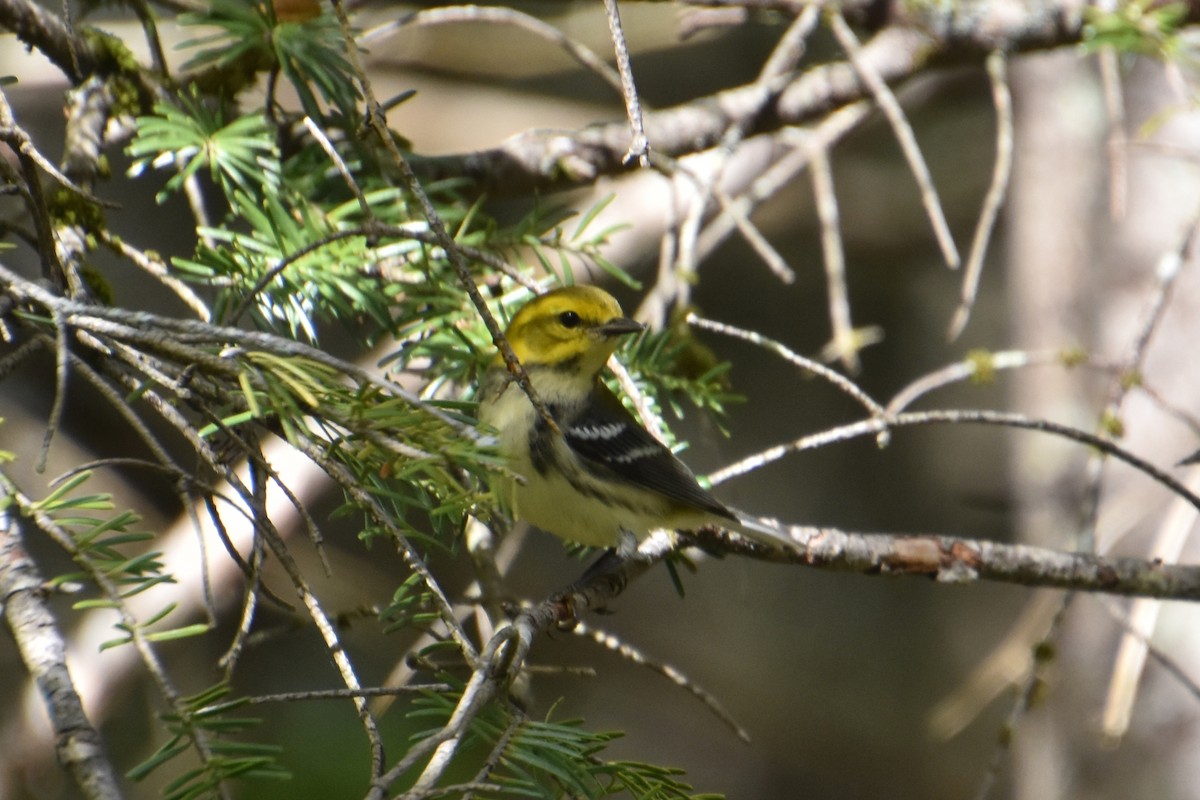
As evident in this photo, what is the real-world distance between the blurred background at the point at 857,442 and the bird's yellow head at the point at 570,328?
1.20 metres

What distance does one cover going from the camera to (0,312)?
1093 millimetres

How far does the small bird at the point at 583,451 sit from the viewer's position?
1.96m

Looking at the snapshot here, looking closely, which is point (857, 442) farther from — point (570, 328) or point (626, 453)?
point (570, 328)

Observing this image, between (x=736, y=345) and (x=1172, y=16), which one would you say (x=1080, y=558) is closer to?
(x=1172, y=16)

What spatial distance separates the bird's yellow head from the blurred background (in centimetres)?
120

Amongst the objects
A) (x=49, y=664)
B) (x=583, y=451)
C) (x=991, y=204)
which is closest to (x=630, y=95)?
(x=49, y=664)

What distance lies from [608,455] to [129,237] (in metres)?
2.62

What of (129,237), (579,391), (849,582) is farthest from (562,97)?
(579,391)

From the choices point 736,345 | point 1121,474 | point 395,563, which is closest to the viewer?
point 1121,474

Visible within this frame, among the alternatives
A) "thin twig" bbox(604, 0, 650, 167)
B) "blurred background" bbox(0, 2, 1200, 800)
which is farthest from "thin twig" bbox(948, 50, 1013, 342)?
"thin twig" bbox(604, 0, 650, 167)

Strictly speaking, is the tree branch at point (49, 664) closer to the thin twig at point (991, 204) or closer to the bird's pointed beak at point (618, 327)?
the bird's pointed beak at point (618, 327)

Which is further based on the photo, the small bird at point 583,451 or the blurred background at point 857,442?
the blurred background at point 857,442

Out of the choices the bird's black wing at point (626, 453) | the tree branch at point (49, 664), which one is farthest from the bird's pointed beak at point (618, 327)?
the tree branch at point (49, 664)

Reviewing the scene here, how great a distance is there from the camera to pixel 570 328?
209 cm
